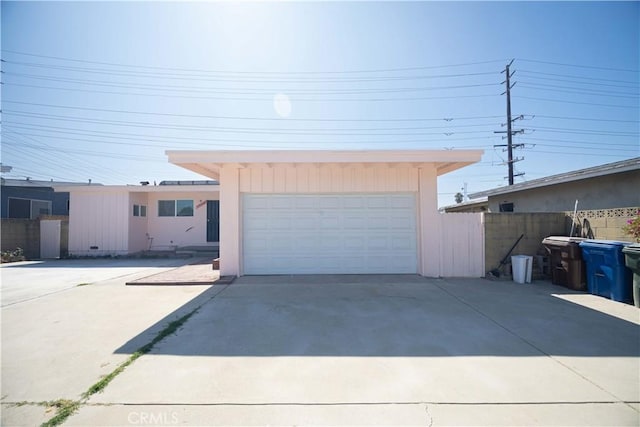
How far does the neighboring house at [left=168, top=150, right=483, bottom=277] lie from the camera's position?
705 centimetres

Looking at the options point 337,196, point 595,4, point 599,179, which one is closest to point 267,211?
point 337,196

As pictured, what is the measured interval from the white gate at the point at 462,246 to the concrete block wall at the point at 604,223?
2165mm

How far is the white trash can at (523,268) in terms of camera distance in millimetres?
6508

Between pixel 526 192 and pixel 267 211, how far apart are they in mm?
10377

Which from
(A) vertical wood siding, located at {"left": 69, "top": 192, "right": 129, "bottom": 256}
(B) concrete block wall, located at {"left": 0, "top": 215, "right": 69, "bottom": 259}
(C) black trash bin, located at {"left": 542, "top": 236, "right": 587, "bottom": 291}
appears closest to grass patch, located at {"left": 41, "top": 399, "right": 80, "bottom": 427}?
(C) black trash bin, located at {"left": 542, "top": 236, "right": 587, "bottom": 291}

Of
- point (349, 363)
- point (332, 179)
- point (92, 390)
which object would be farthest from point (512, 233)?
point (92, 390)

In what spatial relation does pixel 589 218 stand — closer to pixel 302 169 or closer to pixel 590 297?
pixel 590 297

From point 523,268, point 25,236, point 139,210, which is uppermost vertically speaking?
point 139,210

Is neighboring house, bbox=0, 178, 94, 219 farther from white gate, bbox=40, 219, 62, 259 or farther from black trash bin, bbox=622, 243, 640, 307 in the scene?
black trash bin, bbox=622, 243, 640, 307

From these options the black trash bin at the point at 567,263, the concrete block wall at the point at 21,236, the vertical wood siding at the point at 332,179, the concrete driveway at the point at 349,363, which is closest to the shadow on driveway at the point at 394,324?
the concrete driveway at the point at 349,363

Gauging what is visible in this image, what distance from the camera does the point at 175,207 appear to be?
12953mm

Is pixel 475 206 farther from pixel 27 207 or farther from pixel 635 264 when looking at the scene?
pixel 27 207

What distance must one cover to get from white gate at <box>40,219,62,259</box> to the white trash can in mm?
16919

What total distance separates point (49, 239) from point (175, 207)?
5.17 meters
